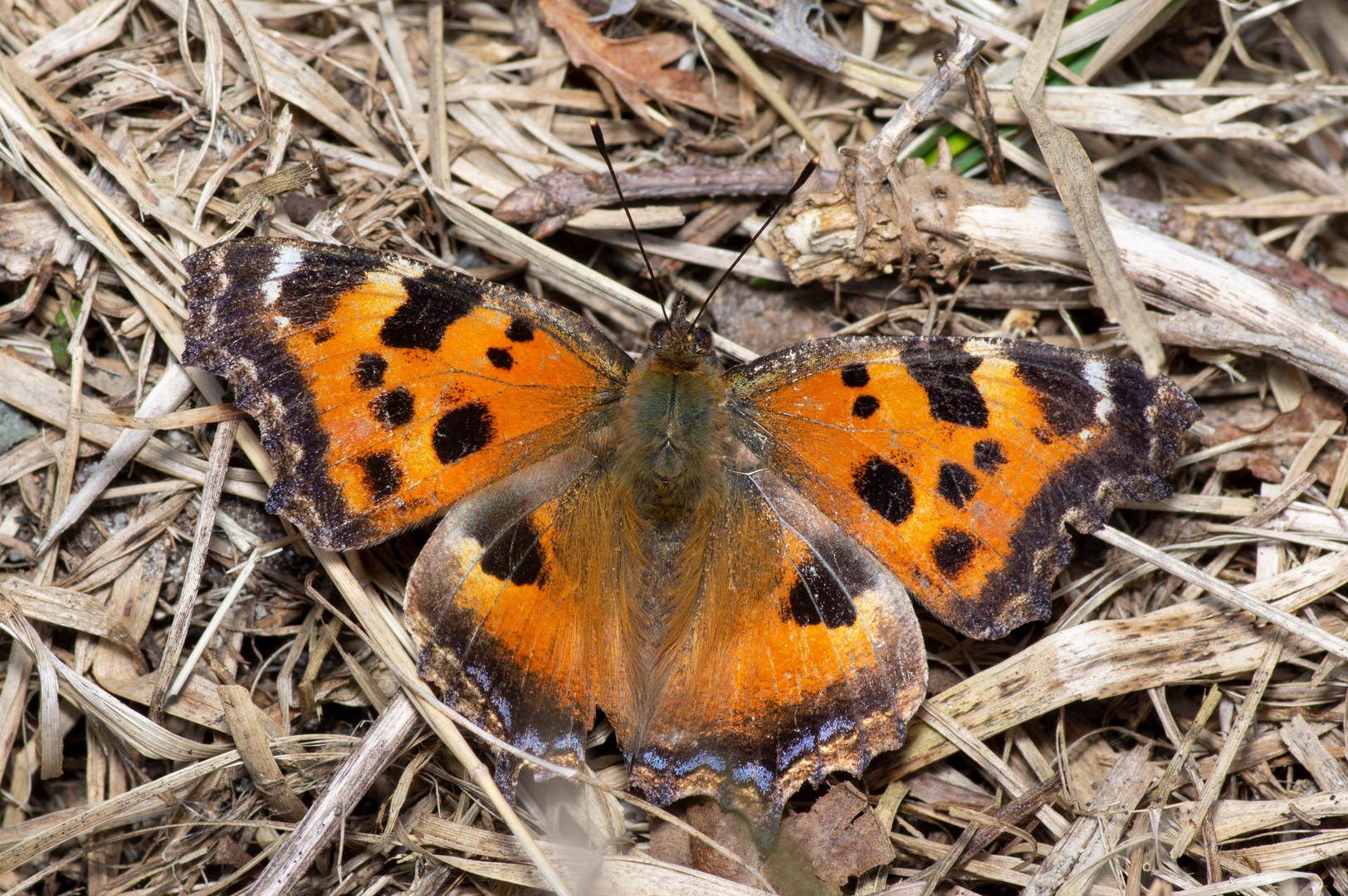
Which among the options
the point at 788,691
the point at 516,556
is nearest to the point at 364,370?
the point at 516,556

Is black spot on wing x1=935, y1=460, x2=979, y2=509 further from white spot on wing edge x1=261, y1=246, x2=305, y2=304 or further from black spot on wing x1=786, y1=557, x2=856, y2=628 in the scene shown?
white spot on wing edge x1=261, y1=246, x2=305, y2=304

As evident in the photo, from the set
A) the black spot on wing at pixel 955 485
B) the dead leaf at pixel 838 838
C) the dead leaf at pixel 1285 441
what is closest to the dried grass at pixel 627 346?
the dead leaf at pixel 1285 441

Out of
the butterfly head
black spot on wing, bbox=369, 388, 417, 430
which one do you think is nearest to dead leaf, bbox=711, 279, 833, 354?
the butterfly head

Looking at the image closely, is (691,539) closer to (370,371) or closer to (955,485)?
(955,485)

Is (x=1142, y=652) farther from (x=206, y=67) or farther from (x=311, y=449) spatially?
(x=206, y=67)

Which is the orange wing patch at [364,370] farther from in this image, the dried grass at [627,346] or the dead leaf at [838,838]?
the dead leaf at [838,838]

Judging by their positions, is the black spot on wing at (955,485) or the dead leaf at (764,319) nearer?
the black spot on wing at (955,485)

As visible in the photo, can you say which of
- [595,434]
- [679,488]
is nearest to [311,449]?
[595,434]
